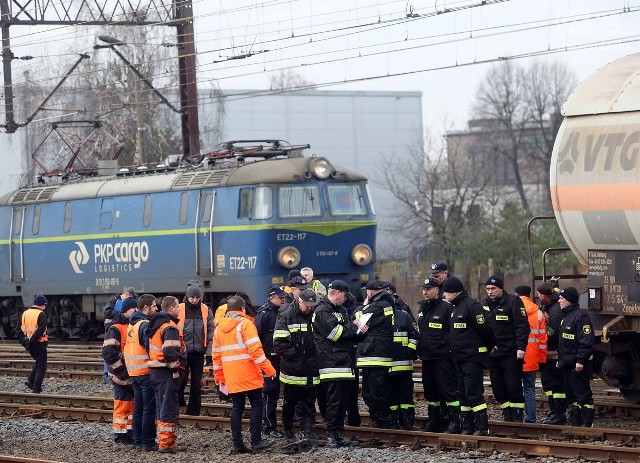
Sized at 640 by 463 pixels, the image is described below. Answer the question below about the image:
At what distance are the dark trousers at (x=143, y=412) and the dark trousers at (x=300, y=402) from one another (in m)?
1.51

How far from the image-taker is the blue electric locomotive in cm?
2211

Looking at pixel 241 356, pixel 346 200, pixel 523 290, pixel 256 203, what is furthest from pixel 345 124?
pixel 241 356

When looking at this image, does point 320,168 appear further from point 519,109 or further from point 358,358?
point 519,109

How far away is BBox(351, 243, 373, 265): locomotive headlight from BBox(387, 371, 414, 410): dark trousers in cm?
910

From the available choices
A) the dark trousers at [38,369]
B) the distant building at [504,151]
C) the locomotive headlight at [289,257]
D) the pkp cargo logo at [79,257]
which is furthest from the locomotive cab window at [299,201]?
the distant building at [504,151]

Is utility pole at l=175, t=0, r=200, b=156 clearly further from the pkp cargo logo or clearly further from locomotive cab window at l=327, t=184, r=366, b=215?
locomotive cab window at l=327, t=184, r=366, b=215

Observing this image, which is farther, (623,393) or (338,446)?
(623,393)

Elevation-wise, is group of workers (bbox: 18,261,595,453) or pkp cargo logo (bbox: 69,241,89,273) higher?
pkp cargo logo (bbox: 69,241,89,273)

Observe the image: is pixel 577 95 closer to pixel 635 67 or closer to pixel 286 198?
pixel 635 67

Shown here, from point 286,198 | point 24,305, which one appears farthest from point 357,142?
point 286,198

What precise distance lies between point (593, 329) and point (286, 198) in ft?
32.0

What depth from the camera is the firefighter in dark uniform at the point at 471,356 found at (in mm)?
12758

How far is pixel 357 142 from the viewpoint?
6519 cm

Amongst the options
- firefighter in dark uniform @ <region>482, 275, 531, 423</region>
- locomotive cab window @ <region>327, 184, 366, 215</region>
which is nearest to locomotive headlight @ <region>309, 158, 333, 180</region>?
locomotive cab window @ <region>327, 184, 366, 215</region>
